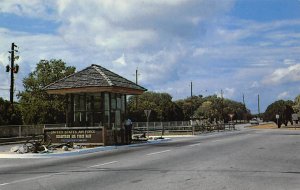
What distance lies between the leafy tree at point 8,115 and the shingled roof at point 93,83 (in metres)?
13.8

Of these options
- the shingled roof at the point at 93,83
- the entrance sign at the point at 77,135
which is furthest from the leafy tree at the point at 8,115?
the entrance sign at the point at 77,135

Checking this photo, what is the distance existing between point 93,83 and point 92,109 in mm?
1684

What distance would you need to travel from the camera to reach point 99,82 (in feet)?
98.0

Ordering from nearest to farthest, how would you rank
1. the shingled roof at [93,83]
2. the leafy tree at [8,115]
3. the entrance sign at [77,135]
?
1. the entrance sign at [77,135]
2. the shingled roof at [93,83]
3. the leafy tree at [8,115]

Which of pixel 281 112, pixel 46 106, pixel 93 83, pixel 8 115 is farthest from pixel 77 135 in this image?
pixel 281 112

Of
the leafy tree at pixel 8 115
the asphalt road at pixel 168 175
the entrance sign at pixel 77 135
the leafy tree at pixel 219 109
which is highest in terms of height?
the leafy tree at pixel 219 109

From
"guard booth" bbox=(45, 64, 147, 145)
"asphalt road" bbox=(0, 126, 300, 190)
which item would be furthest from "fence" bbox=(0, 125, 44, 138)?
"asphalt road" bbox=(0, 126, 300, 190)

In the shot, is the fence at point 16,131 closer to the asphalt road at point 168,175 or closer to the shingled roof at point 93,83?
the shingled roof at point 93,83

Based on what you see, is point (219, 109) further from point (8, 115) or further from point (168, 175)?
point (168, 175)

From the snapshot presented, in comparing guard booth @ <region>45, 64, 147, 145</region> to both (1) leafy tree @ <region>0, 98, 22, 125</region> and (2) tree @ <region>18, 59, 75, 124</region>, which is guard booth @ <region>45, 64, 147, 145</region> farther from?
(2) tree @ <region>18, 59, 75, 124</region>

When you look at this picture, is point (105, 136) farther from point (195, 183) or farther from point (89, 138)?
point (195, 183)

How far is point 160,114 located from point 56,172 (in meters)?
86.4

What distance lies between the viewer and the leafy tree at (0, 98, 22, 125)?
43.2m

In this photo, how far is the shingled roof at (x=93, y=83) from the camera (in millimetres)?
29375
